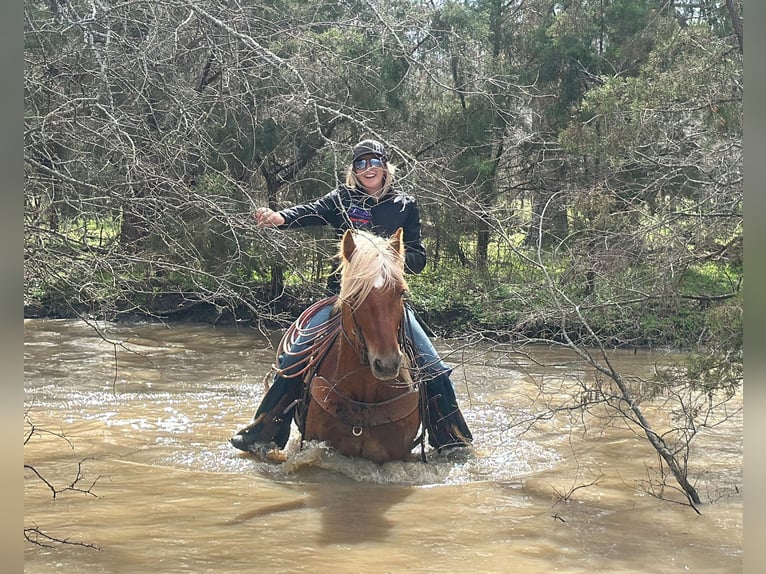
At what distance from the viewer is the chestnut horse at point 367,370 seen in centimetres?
427

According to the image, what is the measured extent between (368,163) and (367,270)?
3.33 ft

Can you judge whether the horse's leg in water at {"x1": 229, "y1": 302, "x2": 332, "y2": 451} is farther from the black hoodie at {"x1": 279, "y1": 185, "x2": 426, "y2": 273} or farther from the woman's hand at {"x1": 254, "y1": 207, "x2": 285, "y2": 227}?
the woman's hand at {"x1": 254, "y1": 207, "x2": 285, "y2": 227}

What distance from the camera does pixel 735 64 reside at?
6.70 m

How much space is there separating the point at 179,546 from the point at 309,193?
9.17m

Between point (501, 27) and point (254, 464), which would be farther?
point (501, 27)

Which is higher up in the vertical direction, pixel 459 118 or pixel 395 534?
pixel 459 118

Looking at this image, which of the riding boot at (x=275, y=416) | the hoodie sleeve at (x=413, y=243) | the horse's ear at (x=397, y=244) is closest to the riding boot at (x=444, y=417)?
the hoodie sleeve at (x=413, y=243)

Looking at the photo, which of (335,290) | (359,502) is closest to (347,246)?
(335,290)

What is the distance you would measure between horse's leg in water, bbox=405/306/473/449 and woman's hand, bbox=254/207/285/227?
1177 mm

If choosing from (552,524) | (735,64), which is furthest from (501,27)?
(552,524)

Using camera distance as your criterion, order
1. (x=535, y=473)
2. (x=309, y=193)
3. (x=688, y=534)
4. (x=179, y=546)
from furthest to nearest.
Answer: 1. (x=309, y=193)
2. (x=535, y=473)
3. (x=688, y=534)
4. (x=179, y=546)

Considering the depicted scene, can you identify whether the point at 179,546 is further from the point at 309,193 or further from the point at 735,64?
the point at 309,193
